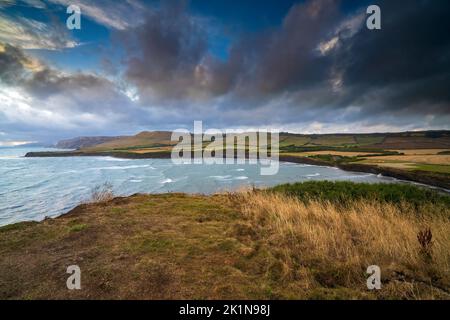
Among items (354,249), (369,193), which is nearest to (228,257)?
(354,249)

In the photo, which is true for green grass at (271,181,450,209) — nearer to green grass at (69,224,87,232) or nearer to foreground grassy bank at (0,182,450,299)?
foreground grassy bank at (0,182,450,299)

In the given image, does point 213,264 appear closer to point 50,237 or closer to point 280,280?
point 280,280

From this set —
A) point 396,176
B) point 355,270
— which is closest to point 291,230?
point 355,270

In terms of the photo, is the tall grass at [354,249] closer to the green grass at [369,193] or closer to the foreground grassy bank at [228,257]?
the foreground grassy bank at [228,257]

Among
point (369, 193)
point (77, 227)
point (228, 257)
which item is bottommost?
point (228, 257)

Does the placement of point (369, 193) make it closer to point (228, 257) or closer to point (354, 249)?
point (354, 249)
